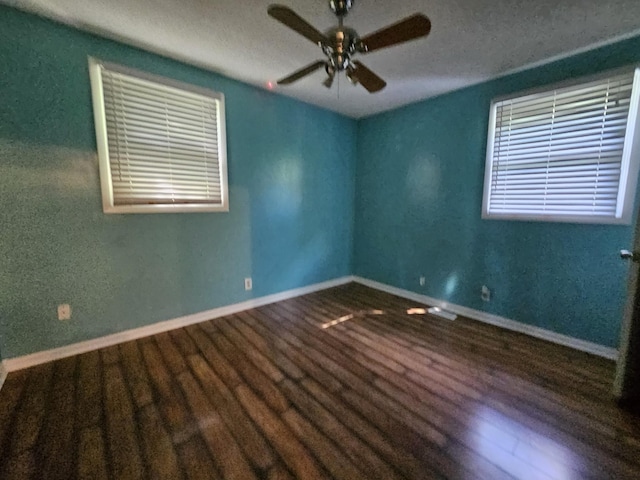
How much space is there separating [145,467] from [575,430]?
2.25 metres

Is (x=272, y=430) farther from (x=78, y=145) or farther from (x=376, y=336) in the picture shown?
(x=78, y=145)

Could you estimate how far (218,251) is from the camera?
110 inches

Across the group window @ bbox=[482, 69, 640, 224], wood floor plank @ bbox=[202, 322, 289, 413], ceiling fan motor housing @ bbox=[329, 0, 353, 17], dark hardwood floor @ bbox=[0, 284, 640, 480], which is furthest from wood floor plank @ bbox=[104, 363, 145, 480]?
window @ bbox=[482, 69, 640, 224]

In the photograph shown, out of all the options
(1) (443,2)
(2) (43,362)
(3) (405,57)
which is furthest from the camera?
(3) (405,57)

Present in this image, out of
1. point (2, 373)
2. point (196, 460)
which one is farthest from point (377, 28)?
point (2, 373)

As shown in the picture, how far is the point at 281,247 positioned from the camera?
3.32 meters

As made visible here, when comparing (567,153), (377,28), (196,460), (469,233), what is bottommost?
(196,460)

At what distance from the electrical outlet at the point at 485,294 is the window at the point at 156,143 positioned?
292 centimetres

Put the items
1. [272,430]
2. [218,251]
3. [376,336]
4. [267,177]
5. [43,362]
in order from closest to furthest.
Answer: [272,430]
[43,362]
[376,336]
[218,251]
[267,177]

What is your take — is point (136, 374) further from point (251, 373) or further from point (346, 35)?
point (346, 35)

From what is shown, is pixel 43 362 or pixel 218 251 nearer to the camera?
pixel 43 362

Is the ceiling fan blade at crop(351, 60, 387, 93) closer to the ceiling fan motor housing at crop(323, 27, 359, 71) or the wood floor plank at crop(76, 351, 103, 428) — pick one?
the ceiling fan motor housing at crop(323, 27, 359, 71)

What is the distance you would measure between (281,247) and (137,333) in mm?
1714

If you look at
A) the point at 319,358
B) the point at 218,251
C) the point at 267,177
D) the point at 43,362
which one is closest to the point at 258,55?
the point at 267,177
